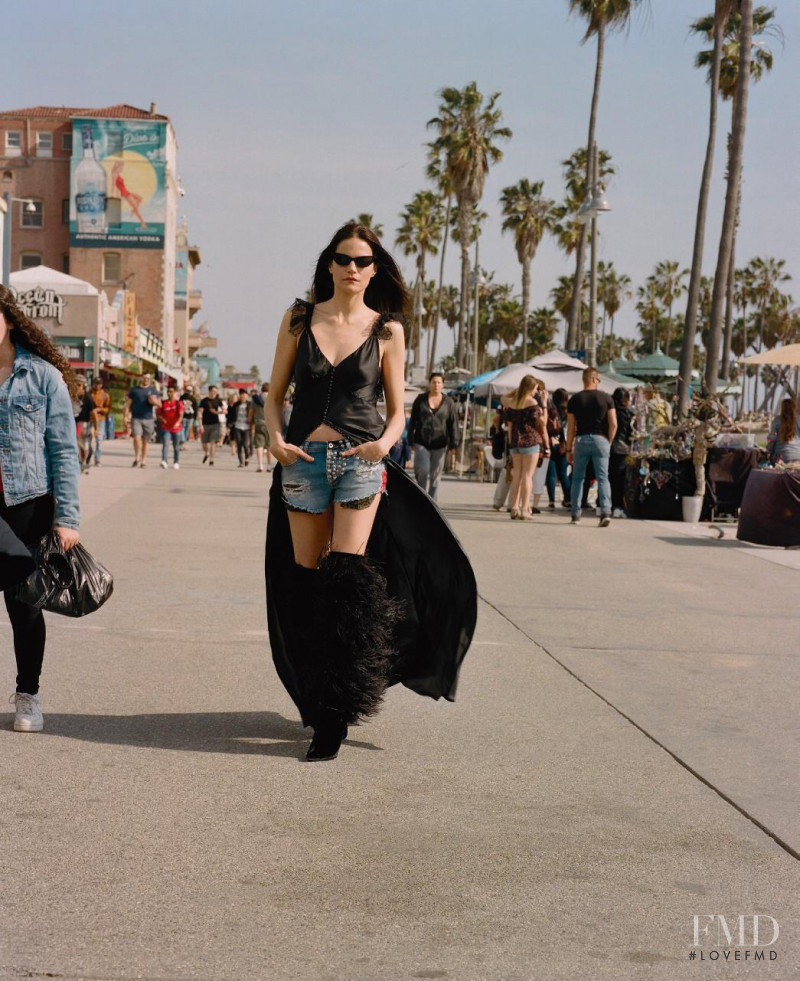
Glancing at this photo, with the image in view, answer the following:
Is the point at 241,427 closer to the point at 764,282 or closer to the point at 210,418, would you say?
the point at 210,418

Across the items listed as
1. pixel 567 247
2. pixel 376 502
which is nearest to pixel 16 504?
pixel 376 502

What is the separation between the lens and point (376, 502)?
488cm

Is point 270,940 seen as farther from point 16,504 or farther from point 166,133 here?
point 166,133

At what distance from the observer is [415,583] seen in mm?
5004

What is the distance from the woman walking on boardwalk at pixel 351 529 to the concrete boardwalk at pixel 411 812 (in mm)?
330

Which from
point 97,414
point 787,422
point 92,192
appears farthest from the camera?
point 92,192

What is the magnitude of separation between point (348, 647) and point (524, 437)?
1195 centimetres

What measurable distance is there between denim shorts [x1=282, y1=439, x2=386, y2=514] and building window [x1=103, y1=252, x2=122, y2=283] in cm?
8118

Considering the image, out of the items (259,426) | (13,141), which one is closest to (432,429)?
(259,426)

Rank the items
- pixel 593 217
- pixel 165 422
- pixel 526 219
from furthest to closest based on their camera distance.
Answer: pixel 526 219, pixel 165 422, pixel 593 217

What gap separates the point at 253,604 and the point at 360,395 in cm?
413

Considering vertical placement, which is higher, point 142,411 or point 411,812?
point 142,411

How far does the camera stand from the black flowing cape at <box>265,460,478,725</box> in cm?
498

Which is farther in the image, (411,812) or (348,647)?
(348,647)
